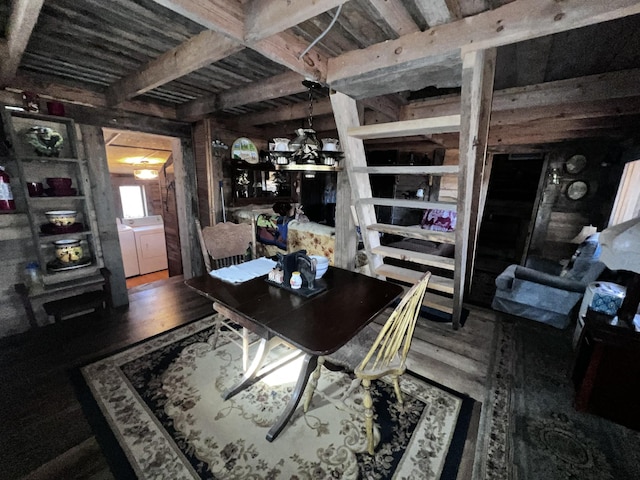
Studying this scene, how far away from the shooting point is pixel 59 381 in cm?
193

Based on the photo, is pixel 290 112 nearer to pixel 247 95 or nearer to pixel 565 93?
pixel 247 95

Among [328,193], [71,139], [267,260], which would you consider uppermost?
[71,139]

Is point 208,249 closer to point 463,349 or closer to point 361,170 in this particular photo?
point 361,170

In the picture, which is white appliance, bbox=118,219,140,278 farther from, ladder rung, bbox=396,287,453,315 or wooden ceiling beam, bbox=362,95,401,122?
ladder rung, bbox=396,287,453,315

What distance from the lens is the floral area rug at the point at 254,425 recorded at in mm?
1381

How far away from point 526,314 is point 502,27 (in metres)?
2.97

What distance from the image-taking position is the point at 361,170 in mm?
2264

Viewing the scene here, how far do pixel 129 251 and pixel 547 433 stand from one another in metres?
5.98

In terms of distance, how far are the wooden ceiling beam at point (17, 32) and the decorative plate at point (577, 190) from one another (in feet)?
21.4

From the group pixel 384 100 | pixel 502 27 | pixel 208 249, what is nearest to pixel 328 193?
pixel 384 100

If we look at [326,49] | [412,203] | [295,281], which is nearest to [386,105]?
[326,49]

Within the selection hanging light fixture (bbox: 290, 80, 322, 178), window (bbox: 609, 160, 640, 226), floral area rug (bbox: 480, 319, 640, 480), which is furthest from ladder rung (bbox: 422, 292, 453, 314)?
window (bbox: 609, 160, 640, 226)

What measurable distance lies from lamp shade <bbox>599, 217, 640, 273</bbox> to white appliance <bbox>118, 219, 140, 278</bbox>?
615cm

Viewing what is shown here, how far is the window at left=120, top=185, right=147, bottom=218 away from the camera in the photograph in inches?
222
